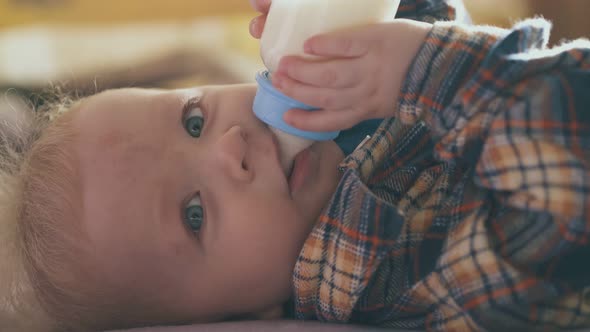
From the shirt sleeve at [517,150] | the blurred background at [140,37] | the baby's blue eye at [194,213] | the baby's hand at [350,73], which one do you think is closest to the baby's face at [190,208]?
the baby's blue eye at [194,213]

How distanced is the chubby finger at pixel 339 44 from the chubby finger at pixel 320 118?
8cm

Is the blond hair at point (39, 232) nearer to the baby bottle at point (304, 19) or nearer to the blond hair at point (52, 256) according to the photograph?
the blond hair at point (52, 256)

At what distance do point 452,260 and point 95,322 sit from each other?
0.56m

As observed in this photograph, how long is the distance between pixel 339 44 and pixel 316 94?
7 cm

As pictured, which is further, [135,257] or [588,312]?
[135,257]

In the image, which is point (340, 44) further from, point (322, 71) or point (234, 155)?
point (234, 155)

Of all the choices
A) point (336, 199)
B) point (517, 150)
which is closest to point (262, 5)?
point (336, 199)

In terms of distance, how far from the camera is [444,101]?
32.0 inches

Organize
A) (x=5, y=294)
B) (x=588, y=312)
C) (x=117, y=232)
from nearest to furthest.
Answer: (x=588, y=312) → (x=117, y=232) → (x=5, y=294)

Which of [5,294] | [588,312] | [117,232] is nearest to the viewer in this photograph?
[588,312]

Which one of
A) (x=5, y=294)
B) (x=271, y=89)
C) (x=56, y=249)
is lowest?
(x=5, y=294)

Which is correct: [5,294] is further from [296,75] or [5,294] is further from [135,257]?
[296,75]

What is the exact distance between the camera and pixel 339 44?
78 cm

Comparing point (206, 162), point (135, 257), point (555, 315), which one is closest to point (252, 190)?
point (206, 162)
